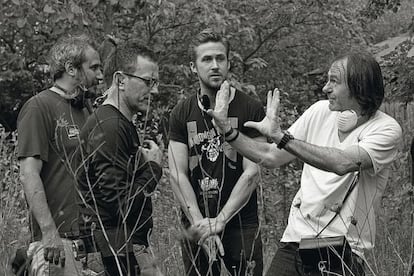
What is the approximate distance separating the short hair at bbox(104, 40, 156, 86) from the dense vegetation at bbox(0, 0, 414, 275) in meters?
0.42

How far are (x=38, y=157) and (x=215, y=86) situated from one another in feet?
4.06

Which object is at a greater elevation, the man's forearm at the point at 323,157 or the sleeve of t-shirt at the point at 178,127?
the sleeve of t-shirt at the point at 178,127

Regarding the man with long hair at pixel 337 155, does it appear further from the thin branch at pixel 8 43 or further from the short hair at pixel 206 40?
the thin branch at pixel 8 43

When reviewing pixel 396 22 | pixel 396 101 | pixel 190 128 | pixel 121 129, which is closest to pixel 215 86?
pixel 190 128

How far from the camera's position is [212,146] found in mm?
5719

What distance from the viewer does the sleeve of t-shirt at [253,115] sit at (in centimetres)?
581

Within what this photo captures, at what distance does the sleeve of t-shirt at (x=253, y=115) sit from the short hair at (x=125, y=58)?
32.7 inches

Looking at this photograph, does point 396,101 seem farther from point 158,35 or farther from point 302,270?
point 158,35

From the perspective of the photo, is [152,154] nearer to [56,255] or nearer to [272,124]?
[272,124]

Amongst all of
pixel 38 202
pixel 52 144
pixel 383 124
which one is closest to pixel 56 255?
pixel 38 202

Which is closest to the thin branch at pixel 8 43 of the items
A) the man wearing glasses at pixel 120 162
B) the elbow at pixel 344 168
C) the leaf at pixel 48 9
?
the leaf at pixel 48 9

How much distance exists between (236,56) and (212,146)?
8974 mm

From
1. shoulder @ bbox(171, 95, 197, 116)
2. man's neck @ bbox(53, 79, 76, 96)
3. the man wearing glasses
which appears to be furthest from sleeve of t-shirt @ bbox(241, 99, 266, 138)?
man's neck @ bbox(53, 79, 76, 96)

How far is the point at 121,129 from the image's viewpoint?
4.86 metres
